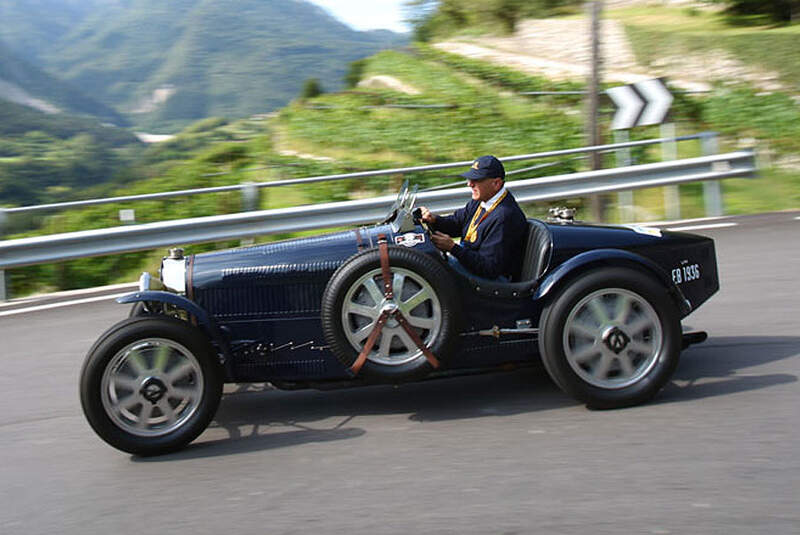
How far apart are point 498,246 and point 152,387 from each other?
6.37 ft

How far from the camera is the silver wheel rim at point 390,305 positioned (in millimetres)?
4578

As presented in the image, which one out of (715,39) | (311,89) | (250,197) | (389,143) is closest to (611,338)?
→ (250,197)

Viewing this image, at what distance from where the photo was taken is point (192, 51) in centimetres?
4856

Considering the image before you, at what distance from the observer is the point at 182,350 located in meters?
4.45

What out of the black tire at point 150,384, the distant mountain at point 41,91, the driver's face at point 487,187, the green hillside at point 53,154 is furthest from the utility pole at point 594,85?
the distant mountain at point 41,91

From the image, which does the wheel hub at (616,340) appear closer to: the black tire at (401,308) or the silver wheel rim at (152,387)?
the black tire at (401,308)

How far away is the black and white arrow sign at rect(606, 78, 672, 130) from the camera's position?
11.6 m

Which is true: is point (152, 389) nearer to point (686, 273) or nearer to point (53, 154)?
point (686, 273)

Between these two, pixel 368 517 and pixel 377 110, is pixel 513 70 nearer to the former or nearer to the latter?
pixel 377 110

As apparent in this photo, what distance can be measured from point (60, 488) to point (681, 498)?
277 centimetres

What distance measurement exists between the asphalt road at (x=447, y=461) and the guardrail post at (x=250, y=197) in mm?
4233

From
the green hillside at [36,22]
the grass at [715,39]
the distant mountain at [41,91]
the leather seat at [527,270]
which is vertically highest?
the green hillside at [36,22]

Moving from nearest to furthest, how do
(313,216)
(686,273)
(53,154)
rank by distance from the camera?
(686,273)
(313,216)
(53,154)

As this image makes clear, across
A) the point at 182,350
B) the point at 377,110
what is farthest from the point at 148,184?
the point at 182,350
